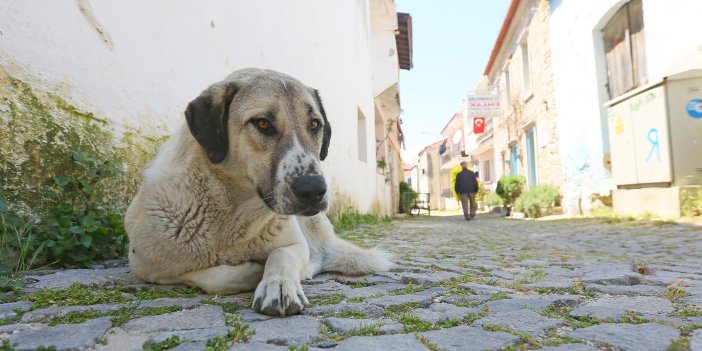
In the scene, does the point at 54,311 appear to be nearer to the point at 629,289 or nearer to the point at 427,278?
the point at 427,278

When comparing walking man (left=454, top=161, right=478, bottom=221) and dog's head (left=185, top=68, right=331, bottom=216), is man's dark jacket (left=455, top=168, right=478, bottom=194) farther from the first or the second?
dog's head (left=185, top=68, right=331, bottom=216)

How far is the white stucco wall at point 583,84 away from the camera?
32.3ft

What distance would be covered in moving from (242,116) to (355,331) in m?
1.25

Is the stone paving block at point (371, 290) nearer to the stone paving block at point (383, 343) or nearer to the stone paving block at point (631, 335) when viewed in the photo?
the stone paving block at point (383, 343)

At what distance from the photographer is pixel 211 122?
7.56 ft

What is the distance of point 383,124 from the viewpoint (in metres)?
17.5

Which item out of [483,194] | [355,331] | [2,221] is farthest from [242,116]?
[483,194]

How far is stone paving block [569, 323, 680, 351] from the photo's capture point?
144 cm

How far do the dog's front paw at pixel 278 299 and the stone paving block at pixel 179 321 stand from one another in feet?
0.55

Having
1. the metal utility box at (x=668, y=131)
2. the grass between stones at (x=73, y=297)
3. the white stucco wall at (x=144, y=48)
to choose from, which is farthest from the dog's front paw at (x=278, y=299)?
the metal utility box at (x=668, y=131)

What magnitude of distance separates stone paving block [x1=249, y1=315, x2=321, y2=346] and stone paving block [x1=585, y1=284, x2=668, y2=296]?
1.62 meters

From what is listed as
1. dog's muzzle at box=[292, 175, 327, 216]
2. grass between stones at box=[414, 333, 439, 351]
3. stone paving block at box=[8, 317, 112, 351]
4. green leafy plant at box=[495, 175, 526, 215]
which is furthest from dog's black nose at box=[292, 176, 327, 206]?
green leafy plant at box=[495, 175, 526, 215]

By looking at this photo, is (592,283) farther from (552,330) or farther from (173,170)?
(173,170)

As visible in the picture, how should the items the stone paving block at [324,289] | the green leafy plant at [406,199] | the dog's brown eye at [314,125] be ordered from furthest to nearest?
1. the green leafy plant at [406,199]
2. the dog's brown eye at [314,125]
3. the stone paving block at [324,289]
